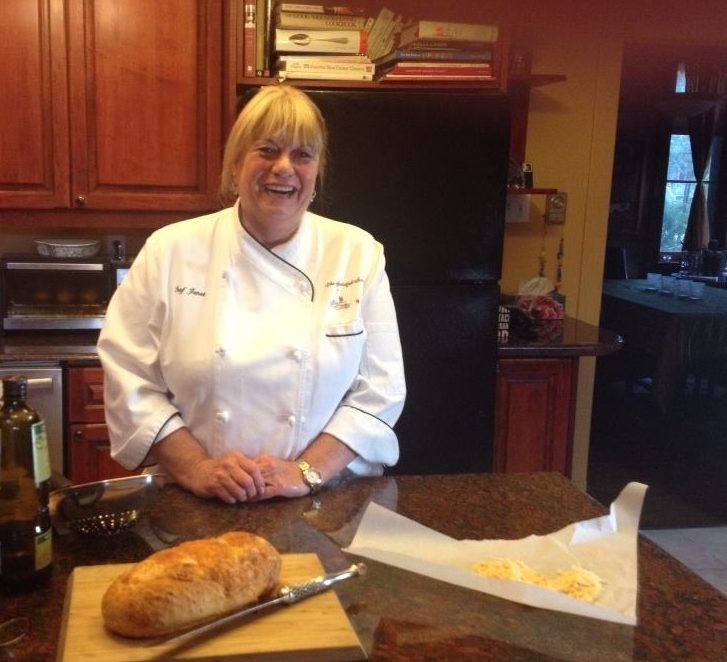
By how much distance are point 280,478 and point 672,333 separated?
340 cm

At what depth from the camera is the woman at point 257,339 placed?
143 cm

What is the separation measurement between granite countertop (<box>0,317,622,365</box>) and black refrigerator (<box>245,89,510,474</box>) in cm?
17

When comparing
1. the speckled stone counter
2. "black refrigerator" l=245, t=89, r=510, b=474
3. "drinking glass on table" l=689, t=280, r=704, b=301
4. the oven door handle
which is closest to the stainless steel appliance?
the oven door handle

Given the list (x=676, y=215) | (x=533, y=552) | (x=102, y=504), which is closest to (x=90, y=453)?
(x=102, y=504)

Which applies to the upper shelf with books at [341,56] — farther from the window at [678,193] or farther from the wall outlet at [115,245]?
the window at [678,193]

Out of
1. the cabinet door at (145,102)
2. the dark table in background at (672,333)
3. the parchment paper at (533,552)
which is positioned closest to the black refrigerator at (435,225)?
the cabinet door at (145,102)

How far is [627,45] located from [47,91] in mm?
2700

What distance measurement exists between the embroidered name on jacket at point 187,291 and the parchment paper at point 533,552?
55 cm

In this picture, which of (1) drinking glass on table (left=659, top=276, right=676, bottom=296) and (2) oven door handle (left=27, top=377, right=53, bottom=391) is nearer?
(2) oven door handle (left=27, top=377, right=53, bottom=391)

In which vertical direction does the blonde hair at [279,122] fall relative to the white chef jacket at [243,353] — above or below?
above

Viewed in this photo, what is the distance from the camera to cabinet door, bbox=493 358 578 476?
9.07 ft

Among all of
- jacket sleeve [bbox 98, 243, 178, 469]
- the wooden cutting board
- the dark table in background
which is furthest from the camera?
the dark table in background

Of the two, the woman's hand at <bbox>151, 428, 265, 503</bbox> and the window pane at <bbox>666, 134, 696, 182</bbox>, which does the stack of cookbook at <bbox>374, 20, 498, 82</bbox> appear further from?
the window pane at <bbox>666, 134, 696, 182</bbox>

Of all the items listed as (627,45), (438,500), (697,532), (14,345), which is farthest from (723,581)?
(627,45)
